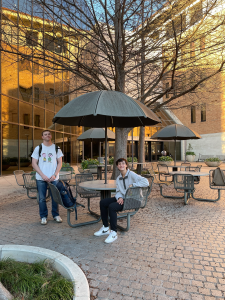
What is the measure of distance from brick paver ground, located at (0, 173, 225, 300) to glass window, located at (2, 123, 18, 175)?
29.7ft

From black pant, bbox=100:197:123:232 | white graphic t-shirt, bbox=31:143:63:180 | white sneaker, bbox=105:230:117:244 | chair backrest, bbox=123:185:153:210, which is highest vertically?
white graphic t-shirt, bbox=31:143:63:180

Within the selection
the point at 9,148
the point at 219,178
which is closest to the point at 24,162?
the point at 9,148

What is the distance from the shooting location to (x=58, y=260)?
2.97 meters

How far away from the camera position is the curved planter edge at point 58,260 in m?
2.49

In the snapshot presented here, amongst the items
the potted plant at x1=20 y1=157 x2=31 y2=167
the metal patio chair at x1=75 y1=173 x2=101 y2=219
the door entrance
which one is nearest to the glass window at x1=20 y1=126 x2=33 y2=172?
the potted plant at x1=20 y1=157 x2=31 y2=167

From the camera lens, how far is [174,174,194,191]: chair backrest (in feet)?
22.5

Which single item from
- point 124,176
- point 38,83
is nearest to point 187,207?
point 124,176

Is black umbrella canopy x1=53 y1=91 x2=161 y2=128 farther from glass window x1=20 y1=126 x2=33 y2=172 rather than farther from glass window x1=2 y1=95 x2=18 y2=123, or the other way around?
glass window x1=20 y1=126 x2=33 y2=172

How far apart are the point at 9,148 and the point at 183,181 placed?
11.9 m

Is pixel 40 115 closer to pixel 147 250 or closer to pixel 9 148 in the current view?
pixel 9 148

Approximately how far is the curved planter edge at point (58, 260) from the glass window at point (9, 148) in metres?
12.2

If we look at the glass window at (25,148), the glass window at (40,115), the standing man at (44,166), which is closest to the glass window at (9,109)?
the glass window at (25,148)

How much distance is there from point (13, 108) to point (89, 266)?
14.3 m

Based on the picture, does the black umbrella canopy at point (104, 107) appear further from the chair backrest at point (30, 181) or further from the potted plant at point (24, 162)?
the potted plant at point (24, 162)
